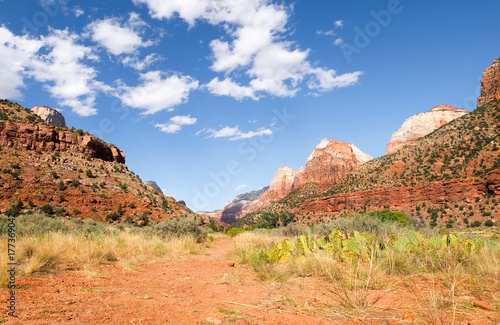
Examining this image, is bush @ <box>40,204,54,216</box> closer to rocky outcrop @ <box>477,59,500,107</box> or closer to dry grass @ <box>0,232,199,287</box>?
dry grass @ <box>0,232,199,287</box>

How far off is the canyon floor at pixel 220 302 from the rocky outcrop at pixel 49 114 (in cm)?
8405

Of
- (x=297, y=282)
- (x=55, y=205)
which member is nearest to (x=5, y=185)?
(x=55, y=205)

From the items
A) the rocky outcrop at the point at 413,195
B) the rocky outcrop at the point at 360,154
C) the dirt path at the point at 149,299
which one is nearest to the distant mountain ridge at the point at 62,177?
the dirt path at the point at 149,299

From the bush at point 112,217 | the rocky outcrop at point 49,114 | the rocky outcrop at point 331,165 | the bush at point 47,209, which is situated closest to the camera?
the bush at point 47,209

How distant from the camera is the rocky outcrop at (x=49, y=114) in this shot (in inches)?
2772

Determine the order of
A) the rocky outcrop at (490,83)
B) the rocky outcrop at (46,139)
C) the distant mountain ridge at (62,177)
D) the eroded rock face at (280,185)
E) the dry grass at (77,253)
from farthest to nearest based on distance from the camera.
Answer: the eroded rock face at (280,185) < the rocky outcrop at (490,83) < the rocky outcrop at (46,139) < the distant mountain ridge at (62,177) < the dry grass at (77,253)

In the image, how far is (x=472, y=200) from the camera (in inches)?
1373

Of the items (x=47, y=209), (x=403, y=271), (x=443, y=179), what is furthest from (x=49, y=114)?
(x=443, y=179)

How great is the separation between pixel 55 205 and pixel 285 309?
3138cm

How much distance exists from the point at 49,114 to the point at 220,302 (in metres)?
91.2

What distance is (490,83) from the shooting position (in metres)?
59.2

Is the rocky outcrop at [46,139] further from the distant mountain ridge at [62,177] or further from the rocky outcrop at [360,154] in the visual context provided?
the rocky outcrop at [360,154]

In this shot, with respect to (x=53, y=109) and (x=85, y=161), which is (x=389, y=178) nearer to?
(x=85, y=161)

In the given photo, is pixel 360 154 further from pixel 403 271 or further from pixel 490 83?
pixel 403 271
